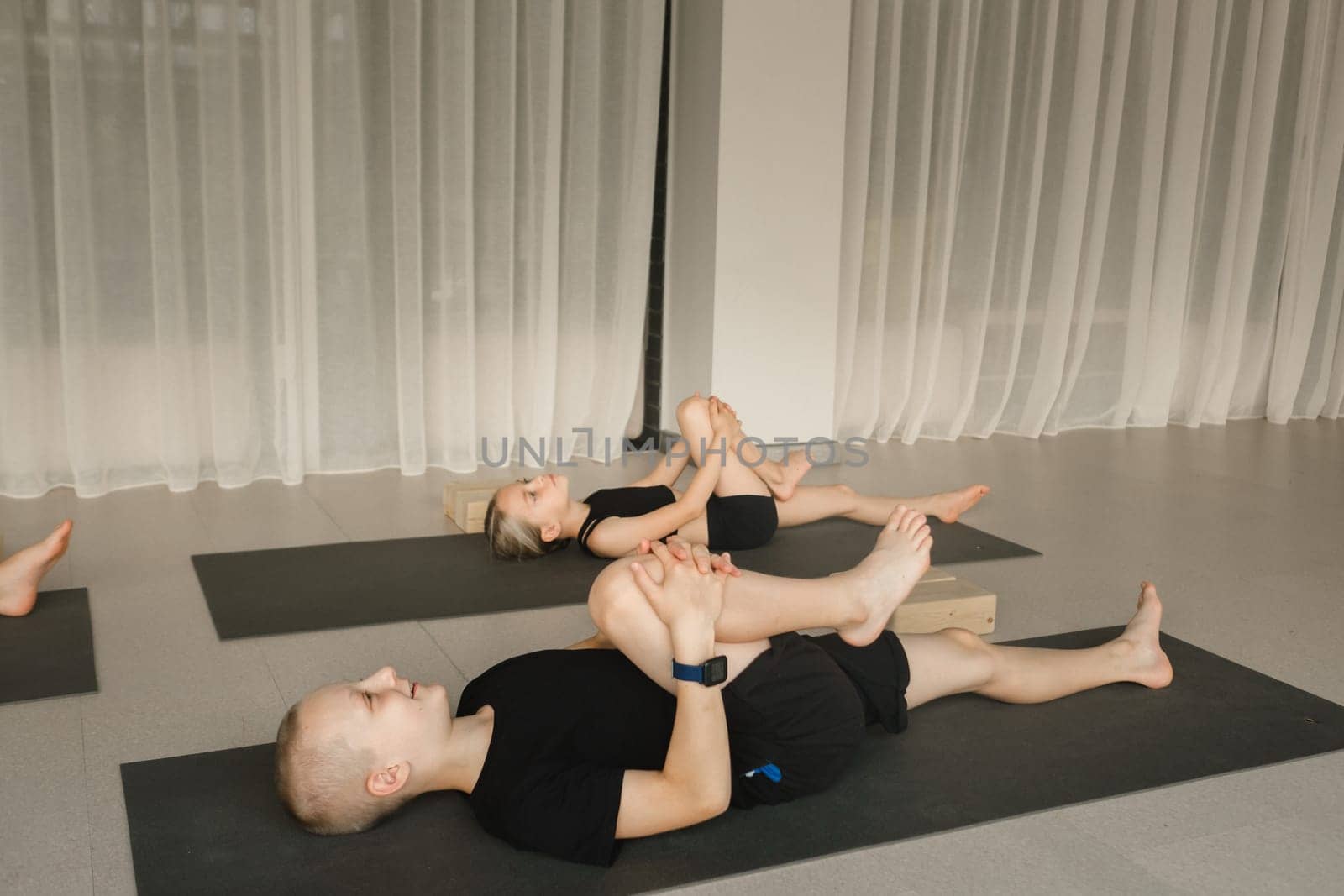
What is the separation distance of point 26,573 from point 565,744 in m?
1.55

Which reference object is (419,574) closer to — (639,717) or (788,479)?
(788,479)

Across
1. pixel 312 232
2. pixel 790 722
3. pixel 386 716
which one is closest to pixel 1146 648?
pixel 790 722

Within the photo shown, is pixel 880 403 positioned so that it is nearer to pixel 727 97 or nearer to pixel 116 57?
pixel 727 97

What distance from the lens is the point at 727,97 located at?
423 cm

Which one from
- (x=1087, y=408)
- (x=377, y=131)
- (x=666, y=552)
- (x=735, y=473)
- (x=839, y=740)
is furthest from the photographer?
(x=1087, y=408)

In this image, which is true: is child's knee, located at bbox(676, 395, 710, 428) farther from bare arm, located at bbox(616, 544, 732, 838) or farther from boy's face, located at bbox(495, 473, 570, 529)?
bare arm, located at bbox(616, 544, 732, 838)

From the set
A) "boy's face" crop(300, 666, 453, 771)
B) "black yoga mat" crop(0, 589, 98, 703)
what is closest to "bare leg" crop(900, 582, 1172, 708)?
"boy's face" crop(300, 666, 453, 771)

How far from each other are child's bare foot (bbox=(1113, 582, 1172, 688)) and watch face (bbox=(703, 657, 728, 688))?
103cm

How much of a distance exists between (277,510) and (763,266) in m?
1.90

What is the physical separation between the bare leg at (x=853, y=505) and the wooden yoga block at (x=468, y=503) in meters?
0.84

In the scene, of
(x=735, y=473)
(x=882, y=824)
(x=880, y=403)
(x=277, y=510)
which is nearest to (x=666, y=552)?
(x=882, y=824)

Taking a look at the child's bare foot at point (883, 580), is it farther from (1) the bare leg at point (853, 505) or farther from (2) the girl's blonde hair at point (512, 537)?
(1) the bare leg at point (853, 505)

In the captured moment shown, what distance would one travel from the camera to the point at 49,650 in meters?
2.43

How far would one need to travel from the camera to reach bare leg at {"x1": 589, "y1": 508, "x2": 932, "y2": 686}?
1.68 m
